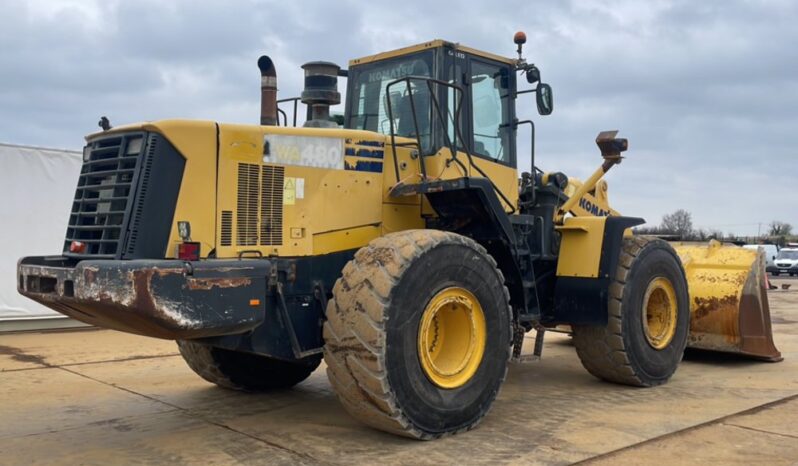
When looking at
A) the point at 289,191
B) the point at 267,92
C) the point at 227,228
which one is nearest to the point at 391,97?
the point at 267,92

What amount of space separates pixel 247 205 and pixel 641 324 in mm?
4163

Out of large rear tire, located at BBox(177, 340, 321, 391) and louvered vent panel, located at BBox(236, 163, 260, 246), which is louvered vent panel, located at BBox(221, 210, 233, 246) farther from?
large rear tire, located at BBox(177, 340, 321, 391)

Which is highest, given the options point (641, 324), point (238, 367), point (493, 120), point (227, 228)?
point (493, 120)

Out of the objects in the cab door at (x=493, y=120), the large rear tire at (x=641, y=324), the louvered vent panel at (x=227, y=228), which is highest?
the cab door at (x=493, y=120)

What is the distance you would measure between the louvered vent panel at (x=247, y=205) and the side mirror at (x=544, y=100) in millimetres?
2991

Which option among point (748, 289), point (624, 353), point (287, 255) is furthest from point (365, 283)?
point (748, 289)

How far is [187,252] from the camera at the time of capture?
15.8 feet

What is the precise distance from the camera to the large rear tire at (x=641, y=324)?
714 cm

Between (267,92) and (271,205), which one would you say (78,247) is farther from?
(267,92)

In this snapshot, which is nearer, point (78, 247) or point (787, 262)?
point (78, 247)

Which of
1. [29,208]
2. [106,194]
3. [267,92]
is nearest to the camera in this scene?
[106,194]

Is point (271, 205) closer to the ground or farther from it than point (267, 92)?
closer to the ground

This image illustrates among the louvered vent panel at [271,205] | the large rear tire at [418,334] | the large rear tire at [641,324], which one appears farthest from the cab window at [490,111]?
the louvered vent panel at [271,205]

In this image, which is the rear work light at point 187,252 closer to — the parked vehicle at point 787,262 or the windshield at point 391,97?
the windshield at point 391,97
